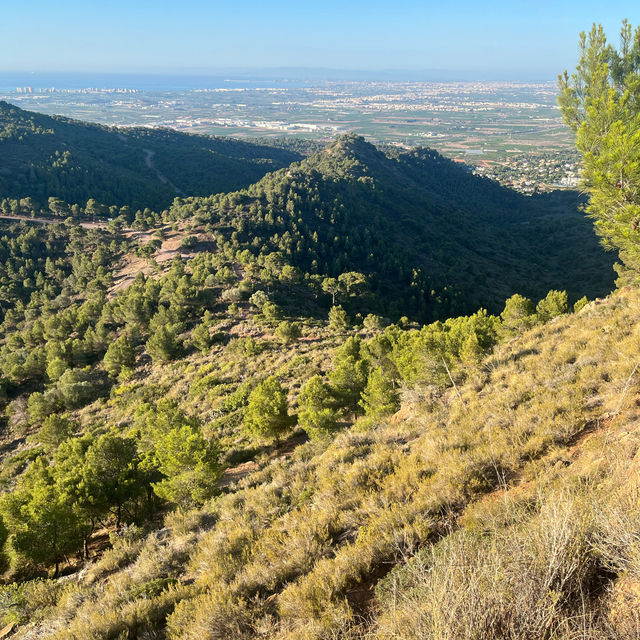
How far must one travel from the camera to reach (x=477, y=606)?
3.43m

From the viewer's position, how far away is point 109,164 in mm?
121500

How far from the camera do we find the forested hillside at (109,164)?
100m

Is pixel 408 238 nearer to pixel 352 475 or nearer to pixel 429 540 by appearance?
pixel 352 475

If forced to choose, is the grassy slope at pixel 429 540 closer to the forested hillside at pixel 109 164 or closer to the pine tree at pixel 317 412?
the pine tree at pixel 317 412

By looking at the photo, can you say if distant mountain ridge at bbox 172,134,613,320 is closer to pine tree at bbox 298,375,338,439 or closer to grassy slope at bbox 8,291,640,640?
pine tree at bbox 298,375,338,439

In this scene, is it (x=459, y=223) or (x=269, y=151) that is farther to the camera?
(x=269, y=151)

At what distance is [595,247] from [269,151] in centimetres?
15573

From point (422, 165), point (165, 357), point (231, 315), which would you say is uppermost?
point (422, 165)

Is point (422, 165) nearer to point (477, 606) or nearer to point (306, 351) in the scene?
point (306, 351)

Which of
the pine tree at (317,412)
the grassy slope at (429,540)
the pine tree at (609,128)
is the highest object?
the pine tree at (609,128)

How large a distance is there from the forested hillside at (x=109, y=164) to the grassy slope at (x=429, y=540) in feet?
356

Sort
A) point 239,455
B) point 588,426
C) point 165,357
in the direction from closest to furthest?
point 588,426
point 239,455
point 165,357

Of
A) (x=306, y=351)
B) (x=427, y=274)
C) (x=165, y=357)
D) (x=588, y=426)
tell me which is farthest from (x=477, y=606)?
(x=427, y=274)

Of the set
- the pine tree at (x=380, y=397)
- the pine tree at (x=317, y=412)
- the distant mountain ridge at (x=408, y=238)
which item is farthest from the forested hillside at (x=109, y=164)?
the pine tree at (x=380, y=397)
